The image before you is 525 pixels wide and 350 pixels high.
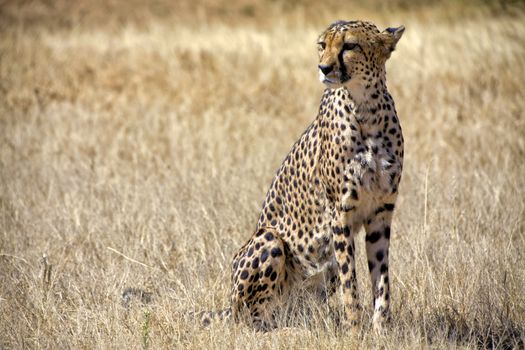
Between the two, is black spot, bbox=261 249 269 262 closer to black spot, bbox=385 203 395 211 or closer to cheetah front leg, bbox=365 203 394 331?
cheetah front leg, bbox=365 203 394 331

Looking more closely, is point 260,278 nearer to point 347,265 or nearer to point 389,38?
point 347,265

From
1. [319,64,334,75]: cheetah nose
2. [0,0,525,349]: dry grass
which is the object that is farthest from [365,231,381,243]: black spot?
[319,64,334,75]: cheetah nose

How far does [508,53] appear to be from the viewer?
8.17 meters

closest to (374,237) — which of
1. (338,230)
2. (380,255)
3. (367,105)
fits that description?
(380,255)

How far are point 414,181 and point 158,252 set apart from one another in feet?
6.05

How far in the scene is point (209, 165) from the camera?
5992 mm

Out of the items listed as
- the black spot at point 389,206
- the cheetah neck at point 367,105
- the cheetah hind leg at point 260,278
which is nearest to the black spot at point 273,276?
the cheetah hind leg at point 260,278

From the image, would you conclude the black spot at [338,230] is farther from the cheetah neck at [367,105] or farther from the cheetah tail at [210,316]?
the cheetah tail at [210,316]

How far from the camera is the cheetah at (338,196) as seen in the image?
331 centimetres

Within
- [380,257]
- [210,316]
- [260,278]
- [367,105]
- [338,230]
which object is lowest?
[210,316]

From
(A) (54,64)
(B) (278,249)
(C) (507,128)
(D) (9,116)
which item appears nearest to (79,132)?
(D) (9,116)

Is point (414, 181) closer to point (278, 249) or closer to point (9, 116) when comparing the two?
point (278, 249)

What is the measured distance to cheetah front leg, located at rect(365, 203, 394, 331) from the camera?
3416mm

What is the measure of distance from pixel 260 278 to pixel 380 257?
1.66 ft
